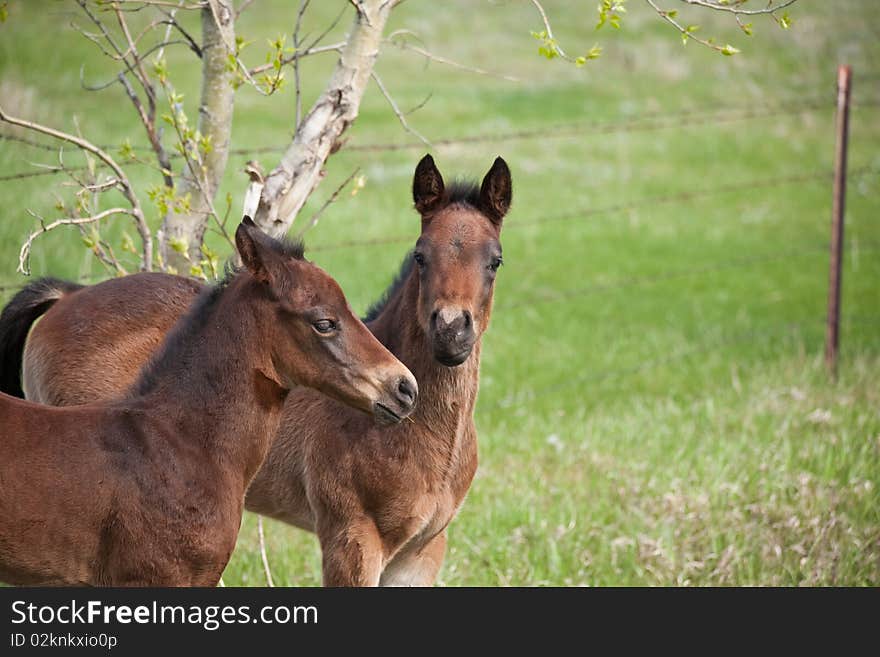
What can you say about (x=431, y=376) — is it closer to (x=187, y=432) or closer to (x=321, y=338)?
(x=321, y=338)

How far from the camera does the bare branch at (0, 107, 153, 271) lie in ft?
13.4

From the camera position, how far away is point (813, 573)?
5746 millimetres

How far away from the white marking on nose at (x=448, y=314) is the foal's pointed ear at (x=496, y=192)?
57 cm

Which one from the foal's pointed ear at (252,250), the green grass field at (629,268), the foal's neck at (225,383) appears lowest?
the green grass field at (629,268)

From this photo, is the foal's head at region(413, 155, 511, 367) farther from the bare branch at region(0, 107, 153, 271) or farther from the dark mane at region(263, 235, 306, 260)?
the bare branch at region(0, 107, 153, 271)

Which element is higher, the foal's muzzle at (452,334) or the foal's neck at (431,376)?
the foal's muzzle at (452,334)

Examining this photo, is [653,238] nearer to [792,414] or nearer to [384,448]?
[792,414]

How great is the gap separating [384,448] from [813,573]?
268cm

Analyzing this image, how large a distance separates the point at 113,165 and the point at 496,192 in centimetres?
141

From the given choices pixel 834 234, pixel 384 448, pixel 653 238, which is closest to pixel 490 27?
pixel 653 238

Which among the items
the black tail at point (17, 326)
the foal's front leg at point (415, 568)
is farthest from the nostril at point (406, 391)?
the black tail at point (17, 326)

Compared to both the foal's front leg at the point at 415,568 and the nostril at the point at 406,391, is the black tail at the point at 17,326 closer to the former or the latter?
the foal's front leg at the point at 415,568

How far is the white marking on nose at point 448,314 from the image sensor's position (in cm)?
390

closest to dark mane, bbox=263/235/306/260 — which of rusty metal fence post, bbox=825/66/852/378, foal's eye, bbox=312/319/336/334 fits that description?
foal's eye, bbox=312/319/336/334
